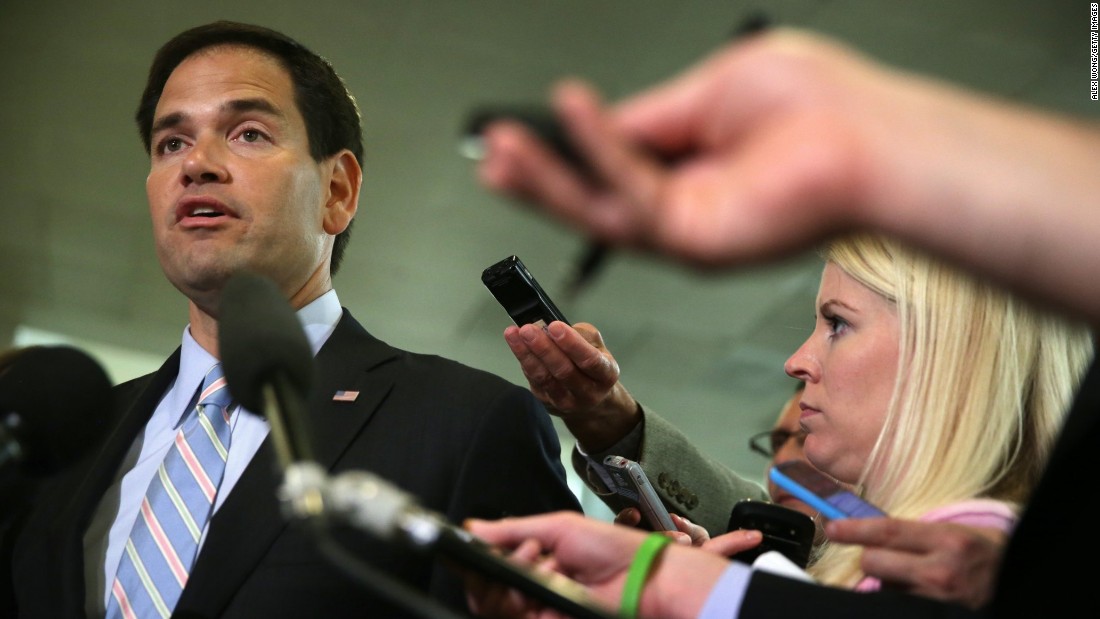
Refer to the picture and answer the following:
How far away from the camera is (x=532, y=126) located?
69cm

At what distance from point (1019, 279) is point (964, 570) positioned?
495 mm

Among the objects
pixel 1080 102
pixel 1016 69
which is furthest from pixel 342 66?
pixel 1080 102

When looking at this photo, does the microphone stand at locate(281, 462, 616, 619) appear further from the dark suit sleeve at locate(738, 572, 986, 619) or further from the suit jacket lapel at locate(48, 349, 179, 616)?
the suit jacket lapel at locate(48, 349, 179, 616)

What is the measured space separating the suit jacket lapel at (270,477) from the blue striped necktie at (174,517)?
7 centimetres

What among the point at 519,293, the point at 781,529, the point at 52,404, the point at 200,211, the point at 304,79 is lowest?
the point at 781,529

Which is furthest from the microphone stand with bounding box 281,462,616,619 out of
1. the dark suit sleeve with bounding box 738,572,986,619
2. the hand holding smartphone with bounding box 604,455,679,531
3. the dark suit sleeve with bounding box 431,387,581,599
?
the hand holding smartphone with bounding box 604,455,679,531

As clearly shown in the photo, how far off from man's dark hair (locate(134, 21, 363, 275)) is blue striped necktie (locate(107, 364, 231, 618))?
51cm

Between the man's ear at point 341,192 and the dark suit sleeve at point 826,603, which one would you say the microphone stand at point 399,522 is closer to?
the dark suit sleeve at point 826,603

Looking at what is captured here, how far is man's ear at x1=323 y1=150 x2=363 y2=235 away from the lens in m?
2.16

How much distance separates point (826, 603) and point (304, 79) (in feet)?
5.04

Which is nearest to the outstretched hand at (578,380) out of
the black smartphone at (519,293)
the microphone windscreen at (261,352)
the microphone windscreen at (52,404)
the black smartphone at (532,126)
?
the black smartphone at (519,293)

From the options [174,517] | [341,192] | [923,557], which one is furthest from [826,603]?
[341,192]

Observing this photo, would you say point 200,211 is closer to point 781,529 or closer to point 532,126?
point 781,529

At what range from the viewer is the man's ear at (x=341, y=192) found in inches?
85.0
